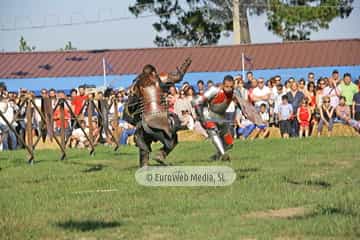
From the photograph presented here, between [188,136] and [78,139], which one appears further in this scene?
[188,136]

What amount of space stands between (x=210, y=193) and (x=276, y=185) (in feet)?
3.18

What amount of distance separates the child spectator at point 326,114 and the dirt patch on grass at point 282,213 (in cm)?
1357

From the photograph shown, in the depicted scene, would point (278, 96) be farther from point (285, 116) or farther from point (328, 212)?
point (328, 212)

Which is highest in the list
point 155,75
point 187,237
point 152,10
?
point 152,10

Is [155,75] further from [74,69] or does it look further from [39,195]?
[74,69]

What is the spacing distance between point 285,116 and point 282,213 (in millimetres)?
14276

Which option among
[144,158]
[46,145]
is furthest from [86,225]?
[46,145]

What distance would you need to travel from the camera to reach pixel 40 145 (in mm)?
24453

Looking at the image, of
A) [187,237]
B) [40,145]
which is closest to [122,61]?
[40,145]

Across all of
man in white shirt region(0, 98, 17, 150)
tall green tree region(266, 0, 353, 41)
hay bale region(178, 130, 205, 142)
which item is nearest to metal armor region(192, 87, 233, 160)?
man in white shirt region(0, 98, 17, 150)

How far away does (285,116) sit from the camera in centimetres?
2344

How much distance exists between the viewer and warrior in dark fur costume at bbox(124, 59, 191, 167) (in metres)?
14.1

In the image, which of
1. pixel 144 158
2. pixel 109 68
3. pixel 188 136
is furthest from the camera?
pixel 109 68

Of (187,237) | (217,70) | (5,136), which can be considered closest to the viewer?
(187,237)
